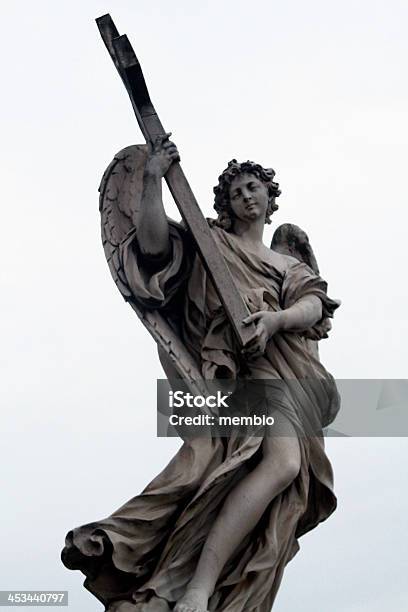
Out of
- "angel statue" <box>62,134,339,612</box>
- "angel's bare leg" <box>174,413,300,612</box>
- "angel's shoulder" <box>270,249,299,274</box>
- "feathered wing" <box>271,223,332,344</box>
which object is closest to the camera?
"angel's bare leg" <box>174,413,300,612</box>

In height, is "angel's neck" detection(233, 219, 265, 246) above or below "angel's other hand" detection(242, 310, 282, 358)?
above

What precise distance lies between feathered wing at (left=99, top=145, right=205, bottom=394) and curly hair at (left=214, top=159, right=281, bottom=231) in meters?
0.41

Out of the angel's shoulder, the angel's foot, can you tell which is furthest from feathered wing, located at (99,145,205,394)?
the angel's foot

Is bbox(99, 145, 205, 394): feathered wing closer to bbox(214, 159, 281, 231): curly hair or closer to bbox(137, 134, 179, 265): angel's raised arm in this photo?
bbox(137, 134, 179, 265): angel's raised arm

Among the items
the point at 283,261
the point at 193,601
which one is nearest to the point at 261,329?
the point at 283,261

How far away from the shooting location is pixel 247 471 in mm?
8711

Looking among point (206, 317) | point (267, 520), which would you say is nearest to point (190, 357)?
point (206, 317)

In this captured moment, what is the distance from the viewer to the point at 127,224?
30.4ft

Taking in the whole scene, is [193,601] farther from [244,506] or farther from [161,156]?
[161,156]

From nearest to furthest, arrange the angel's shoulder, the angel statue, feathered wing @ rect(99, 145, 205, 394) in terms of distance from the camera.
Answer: the angel statue < feathered wing @ rect(99, 145, 205, 394) < the angel's shoulder

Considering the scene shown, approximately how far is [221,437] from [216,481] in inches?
16.9

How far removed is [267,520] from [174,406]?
0.91 m

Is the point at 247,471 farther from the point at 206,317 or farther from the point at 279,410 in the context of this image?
the point at 206,317

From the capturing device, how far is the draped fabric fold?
8.40m
